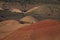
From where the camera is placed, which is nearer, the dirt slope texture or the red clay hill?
the red clay hill

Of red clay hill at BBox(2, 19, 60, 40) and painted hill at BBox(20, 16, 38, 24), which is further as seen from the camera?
painted hill at BBox(20, 16, 38, 24)

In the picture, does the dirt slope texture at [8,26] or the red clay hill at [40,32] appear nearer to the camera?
the red clay hill at [40,32]

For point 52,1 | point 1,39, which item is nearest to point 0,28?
point 1,39

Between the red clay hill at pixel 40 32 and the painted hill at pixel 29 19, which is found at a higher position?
the painted hill at pixel 29 19

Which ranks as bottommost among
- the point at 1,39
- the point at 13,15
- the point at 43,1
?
the point at 1,39

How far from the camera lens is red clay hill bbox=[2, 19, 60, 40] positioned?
177 centimetres

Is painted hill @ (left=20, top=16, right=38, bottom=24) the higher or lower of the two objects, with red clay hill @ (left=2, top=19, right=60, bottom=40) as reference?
higher

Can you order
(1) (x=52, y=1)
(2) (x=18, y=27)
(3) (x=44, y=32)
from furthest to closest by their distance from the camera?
(1) (x=52, y=1) < (2) (x=18, y=27) < (3) (x=44, y=32)

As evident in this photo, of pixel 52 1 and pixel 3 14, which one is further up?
pixel 52 1

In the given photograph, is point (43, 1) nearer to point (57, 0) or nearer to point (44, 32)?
point (57, 0)

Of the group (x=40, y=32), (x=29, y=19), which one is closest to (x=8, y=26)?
(x=29, y=19)

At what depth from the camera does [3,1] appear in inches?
85.0

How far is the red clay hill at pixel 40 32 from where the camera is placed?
177 centimetres

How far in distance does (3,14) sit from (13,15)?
0.12 m
